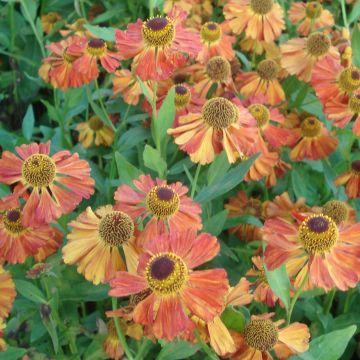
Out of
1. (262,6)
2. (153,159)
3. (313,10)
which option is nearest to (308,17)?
(313,10)

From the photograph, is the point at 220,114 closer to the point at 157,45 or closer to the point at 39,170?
the point at 157,45

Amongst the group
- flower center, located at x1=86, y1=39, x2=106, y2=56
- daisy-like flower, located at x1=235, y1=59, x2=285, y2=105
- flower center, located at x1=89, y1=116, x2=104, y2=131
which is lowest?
flower center, located at x1=89, y1=116, x2=104, y2=131

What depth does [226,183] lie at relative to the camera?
1.20 metres

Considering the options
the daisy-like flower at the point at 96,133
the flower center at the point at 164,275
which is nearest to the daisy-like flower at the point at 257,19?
the daisy-like flower at the point at 96,133

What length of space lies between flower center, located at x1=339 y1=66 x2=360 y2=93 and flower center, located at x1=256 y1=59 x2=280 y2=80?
0.24 meters

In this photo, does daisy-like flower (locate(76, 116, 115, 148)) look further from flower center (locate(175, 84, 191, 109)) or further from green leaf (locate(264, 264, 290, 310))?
green leaf (locate(264, 264, 290, 310))

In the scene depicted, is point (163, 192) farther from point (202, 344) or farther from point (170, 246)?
point (202, 344)

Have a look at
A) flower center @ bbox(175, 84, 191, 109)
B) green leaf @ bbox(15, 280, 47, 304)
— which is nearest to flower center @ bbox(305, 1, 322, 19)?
flower center @ bbox(175, 84, 191, 109)

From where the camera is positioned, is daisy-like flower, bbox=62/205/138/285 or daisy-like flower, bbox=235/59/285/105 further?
daisy-like flower, bbox=235/59/285/105

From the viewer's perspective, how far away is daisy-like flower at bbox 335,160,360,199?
1.51m

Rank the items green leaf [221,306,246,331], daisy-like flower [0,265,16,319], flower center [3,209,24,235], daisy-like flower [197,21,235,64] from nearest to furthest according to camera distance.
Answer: green leaf [221,306,246,331] → daisy-like flower [0,265,16,319] → flower center [3,209,24,235] → daisy-like flower [197,21,235,64]

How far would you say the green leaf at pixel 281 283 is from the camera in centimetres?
104

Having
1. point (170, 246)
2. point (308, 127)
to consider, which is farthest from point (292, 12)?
point (170, 246)

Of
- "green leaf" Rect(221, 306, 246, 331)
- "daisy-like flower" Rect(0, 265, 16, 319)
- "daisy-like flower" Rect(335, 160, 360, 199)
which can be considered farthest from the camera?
"daisy-like flower" Rect(335, 160, 360, 199)
